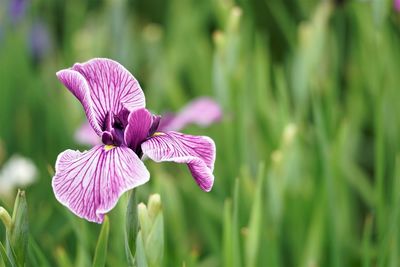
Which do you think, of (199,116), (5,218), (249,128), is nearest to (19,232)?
(5,218)

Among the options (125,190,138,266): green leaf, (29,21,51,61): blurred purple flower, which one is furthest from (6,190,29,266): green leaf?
(29,21,51,61): blurred purple flower

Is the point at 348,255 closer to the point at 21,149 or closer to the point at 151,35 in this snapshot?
the point at 151,35

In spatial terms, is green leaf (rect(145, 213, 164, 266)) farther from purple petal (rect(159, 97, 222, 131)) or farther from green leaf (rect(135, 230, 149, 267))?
purple petal (rect(159, 97, 222, 131))

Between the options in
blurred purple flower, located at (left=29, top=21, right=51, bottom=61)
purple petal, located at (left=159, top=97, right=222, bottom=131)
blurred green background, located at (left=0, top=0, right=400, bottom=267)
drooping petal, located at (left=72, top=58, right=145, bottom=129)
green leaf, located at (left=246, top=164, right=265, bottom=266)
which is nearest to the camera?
drooping petal, located at (left=72, top=58, right=145, bottom=129)

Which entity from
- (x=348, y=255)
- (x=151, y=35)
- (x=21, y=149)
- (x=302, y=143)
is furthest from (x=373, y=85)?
(x=21, y=149)

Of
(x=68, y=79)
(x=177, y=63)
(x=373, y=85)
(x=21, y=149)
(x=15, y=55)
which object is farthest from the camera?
(x=177, y=63)

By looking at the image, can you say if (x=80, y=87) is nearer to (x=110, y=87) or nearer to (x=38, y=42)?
(x=110, y=87)
